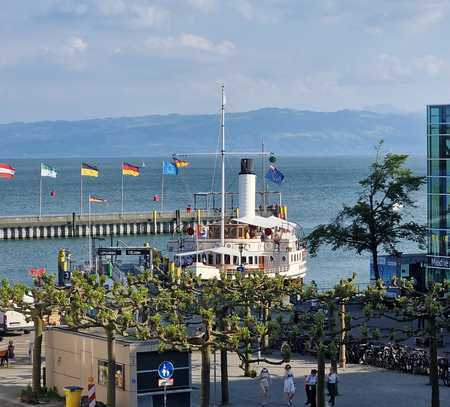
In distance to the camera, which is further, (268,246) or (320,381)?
(268,246)

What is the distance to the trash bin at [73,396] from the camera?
127 ft

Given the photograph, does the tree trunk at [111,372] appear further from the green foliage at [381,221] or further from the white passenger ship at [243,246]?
the white passenger ship at [243,246]

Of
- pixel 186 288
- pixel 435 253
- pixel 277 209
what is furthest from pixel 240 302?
pixel 277 209

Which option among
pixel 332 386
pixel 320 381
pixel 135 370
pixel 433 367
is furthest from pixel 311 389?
pixel 135 370

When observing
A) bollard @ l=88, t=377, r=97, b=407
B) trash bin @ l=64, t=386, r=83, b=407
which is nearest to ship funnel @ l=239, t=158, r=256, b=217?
trash bin @ l=64, t=386, r=83, b=407

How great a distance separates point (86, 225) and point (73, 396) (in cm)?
10341

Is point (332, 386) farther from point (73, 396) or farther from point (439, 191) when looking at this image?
point (439, 191)

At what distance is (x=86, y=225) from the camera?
141m

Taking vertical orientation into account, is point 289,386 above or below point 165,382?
below

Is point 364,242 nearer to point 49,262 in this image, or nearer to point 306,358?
point 306,358

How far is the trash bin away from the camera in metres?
38.6

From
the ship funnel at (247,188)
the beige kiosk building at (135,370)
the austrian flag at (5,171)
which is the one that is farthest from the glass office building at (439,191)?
the austrian flag at (5,171)

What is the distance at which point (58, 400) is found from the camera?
4112 cm

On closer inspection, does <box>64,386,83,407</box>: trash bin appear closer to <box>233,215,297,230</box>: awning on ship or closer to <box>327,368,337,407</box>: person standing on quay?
<box>327,368,337,407</box>: person standing on quay
